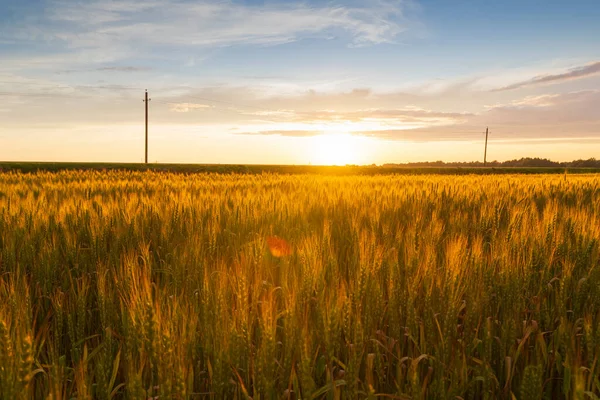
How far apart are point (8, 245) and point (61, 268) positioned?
58 cm

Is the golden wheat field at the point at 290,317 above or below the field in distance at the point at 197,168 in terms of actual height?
below

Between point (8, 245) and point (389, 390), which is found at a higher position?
point (8, 245)

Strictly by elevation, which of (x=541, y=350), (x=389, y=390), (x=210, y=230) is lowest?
(x=389, y=390)

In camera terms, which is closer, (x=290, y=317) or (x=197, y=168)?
(x=290, y=317)

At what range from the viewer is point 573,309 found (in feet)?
8.32

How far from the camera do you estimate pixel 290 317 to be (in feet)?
5.78

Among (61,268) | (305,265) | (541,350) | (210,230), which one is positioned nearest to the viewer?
(541,350)

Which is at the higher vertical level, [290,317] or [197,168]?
[197,168]

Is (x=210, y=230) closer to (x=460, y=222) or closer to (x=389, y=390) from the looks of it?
(x=389, y=390)

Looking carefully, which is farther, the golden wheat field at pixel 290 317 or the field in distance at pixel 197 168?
the field in distance at pixel 197 168

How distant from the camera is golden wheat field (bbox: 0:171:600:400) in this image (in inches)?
59.6

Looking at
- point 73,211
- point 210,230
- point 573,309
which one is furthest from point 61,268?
point 573,309

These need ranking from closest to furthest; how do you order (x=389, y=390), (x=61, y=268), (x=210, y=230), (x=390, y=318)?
(x=389, y=390), (x=390, y=318), (x=61, y=268), (x=210, y=230)

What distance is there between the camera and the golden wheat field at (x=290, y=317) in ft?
4.97
